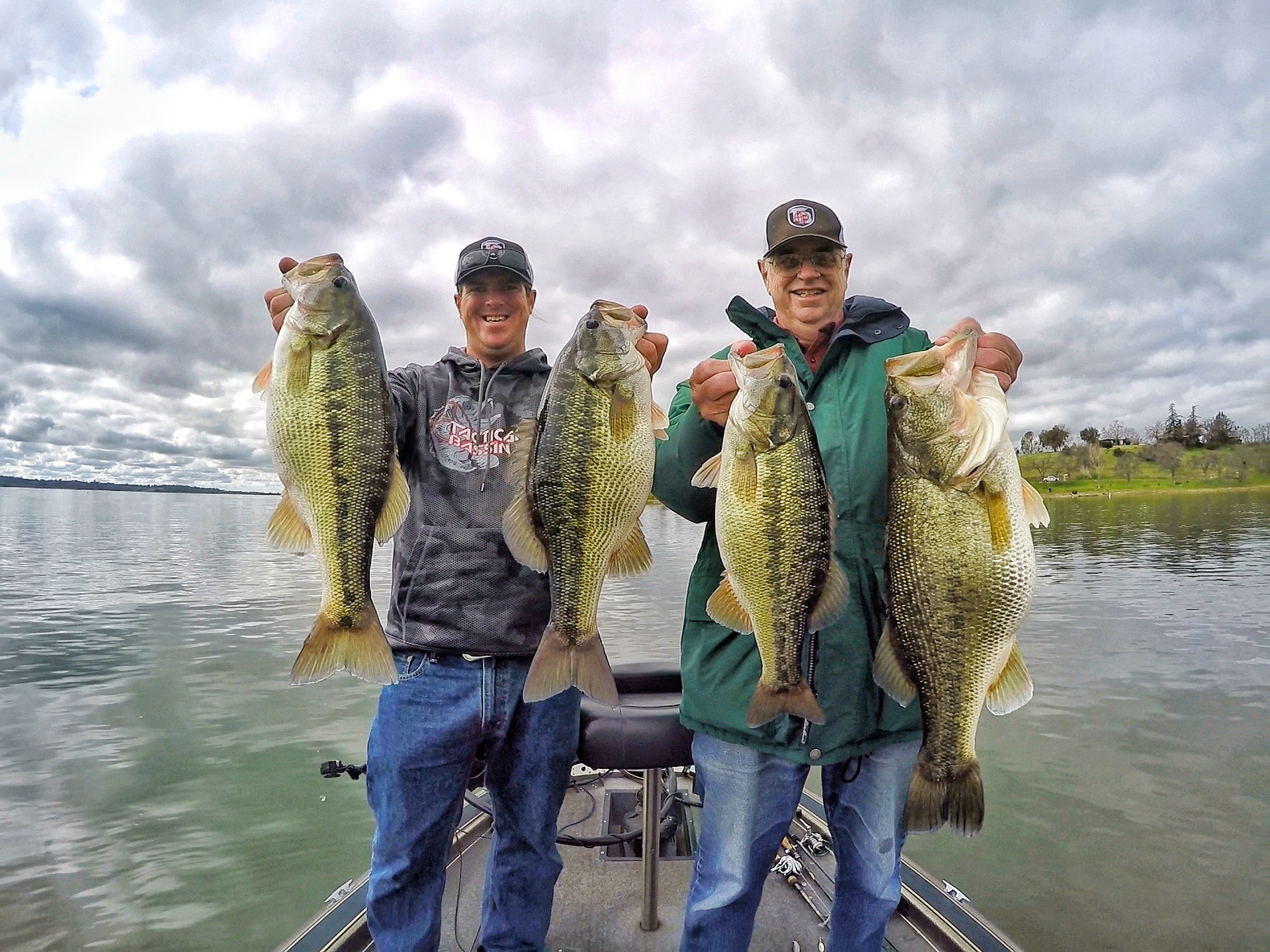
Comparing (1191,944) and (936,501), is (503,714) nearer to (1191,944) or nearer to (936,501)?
(936,501)

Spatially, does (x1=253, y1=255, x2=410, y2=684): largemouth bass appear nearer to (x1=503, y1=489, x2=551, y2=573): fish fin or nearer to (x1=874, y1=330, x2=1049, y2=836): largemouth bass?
(x1=503, y1=489, x2=551, y2=573): fish fin

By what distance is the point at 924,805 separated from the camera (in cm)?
261

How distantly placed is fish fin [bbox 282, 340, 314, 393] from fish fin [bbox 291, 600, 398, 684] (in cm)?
95

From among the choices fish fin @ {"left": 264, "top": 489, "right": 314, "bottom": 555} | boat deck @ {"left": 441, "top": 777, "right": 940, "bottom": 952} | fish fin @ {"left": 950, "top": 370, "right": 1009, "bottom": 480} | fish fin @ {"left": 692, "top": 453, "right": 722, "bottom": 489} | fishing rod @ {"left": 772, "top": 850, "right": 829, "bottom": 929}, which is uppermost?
fish fin @ {"left": 950, "top": 370, "right": 1009, "bottom": 480}

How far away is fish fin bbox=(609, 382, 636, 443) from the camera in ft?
9.36

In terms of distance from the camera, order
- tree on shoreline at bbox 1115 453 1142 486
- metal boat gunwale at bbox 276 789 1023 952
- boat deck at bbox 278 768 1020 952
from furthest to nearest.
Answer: tree on shoreline at bbox 1115 453 1142 486 → boat deck at bbox 278 768 1020 952 → metal boat gunwale at bbox 276 789 1023 952

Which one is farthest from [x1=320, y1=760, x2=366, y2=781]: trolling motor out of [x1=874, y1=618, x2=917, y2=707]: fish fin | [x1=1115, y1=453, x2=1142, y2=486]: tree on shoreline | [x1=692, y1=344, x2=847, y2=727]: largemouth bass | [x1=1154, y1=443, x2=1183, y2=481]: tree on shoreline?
[x1=1154, y1=443, x2=1183, y2=481]: tree on shoreline

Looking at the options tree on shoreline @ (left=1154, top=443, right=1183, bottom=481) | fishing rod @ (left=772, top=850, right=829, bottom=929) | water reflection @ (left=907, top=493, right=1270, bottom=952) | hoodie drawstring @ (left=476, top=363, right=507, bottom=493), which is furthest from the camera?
tree on shoreline @ (left=1154, top=443, right=1183, bottom=481)

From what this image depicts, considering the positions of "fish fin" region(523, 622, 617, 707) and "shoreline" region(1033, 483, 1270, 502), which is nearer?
"fish fin" region(523, 622, 617, 707)

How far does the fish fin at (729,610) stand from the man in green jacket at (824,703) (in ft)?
0.52

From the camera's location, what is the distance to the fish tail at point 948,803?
8.50 ft

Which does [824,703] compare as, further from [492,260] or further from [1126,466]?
[1126,466]

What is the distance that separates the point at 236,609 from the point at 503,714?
75.9 feet

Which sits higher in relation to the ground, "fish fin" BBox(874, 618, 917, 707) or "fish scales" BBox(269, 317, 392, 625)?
"fish scales" BBox(269, 317, 392, 625)
